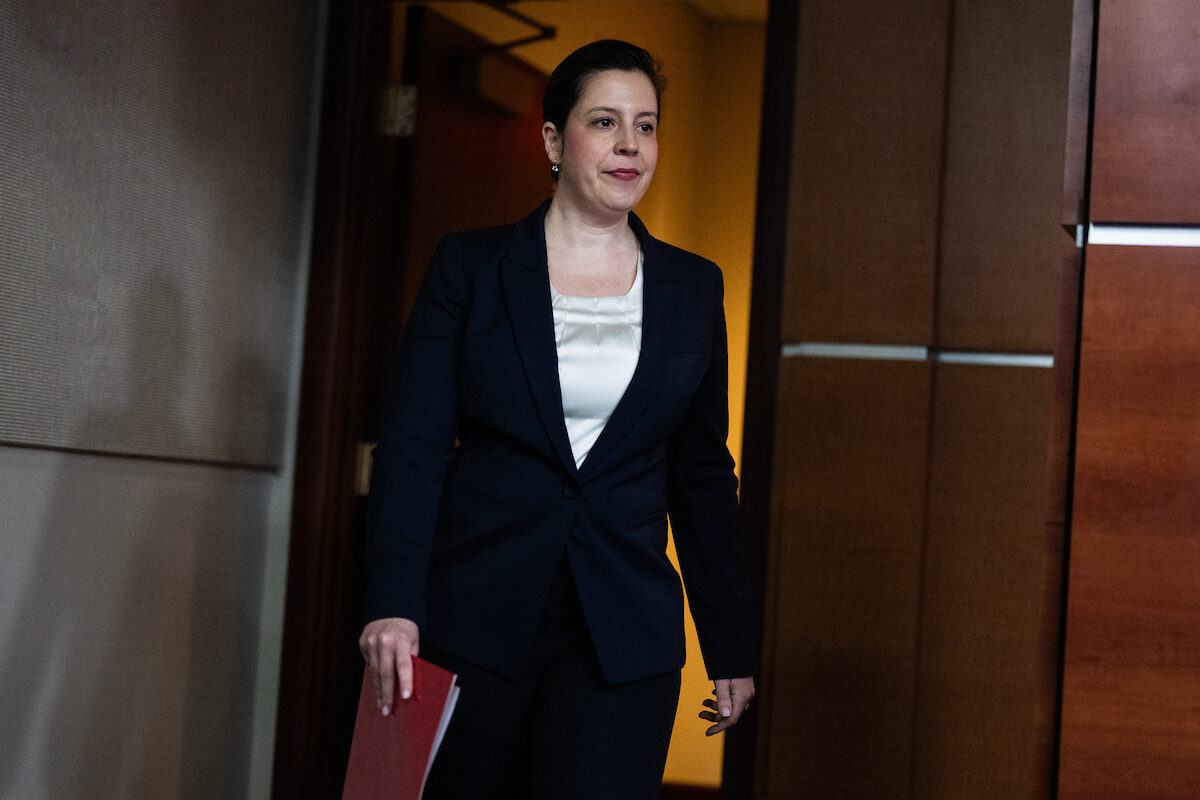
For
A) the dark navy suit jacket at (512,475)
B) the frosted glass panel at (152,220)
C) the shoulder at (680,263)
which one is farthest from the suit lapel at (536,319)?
the frosted glass panel at (152,220)

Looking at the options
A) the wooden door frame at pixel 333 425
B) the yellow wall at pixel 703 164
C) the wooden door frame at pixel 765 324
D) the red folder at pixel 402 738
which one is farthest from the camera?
the yellow wall at pixel 703 164

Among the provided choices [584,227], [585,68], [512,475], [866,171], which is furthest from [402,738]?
[866,171]

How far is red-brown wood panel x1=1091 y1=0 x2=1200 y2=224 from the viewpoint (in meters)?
1.04

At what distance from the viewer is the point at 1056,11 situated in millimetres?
2521

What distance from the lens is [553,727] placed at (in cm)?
154

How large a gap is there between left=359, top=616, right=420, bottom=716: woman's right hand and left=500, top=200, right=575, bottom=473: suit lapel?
0.27 m

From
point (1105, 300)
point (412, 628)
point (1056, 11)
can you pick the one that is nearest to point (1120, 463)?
point (1105, 300)

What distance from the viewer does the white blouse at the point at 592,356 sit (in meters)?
1.59

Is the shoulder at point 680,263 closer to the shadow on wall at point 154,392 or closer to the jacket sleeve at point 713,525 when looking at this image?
the jacket sleeve at point 713,525

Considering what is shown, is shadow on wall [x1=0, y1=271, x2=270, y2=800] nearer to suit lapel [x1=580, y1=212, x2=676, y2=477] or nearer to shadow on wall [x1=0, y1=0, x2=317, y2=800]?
shadow on wall [x1=0, y1=0, x2=317, y2=800]

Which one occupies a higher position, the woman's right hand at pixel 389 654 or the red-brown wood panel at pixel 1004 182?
the red-brown wood panel at pixel 1004 182

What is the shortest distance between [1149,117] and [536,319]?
2.54 ft

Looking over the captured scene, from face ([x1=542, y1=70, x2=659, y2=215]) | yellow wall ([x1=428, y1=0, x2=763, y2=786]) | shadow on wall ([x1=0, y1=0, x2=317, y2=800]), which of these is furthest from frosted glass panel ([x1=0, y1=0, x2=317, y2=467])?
yellow wall ([x1=428, y1=0, x2=763, y2=786])

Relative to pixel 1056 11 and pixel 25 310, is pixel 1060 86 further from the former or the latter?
pixel 25 310
